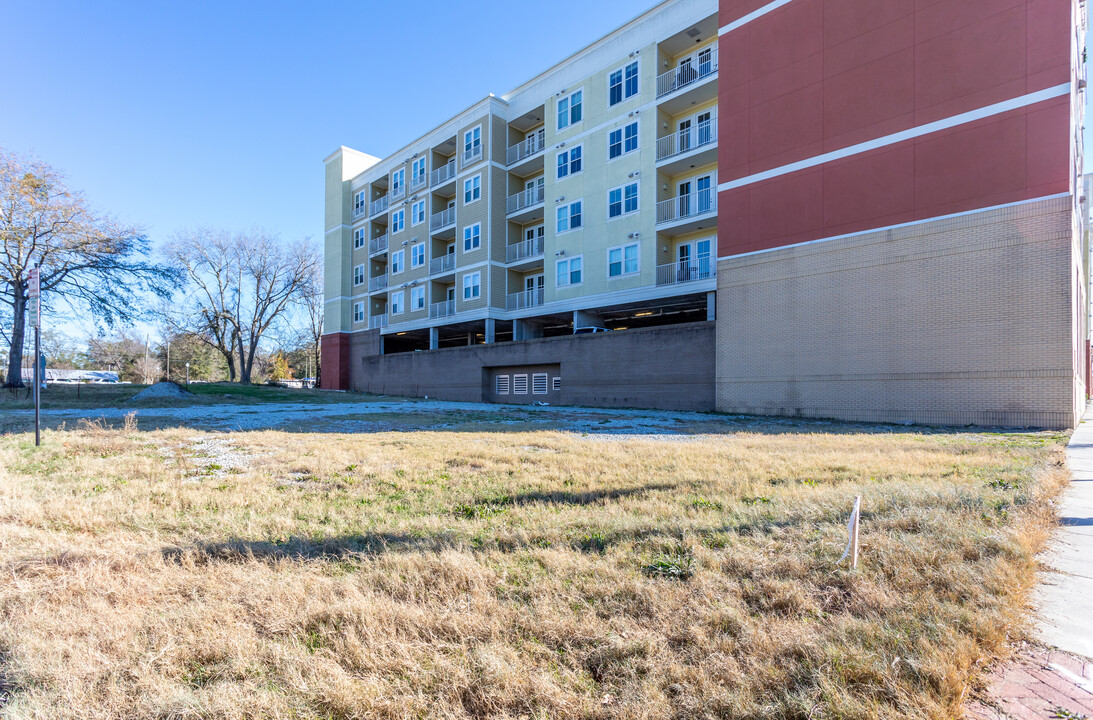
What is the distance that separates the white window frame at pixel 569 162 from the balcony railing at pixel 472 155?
6041 mm

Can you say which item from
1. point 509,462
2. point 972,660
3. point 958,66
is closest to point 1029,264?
point 958,66

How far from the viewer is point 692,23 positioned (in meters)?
26.0

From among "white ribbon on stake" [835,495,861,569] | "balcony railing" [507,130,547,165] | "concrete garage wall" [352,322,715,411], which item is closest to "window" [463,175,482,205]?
"balcony railing" [507,130,547,165]

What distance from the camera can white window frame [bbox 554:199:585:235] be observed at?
30.9 meters

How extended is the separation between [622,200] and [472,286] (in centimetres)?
1168

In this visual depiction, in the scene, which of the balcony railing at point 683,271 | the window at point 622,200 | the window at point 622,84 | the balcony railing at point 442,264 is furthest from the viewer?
the balcony railing at point 442,264

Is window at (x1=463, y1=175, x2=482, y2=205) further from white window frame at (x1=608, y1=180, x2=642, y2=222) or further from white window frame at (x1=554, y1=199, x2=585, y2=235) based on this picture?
white window frame at (x1=608, y1=180, x2=642, y2=222)

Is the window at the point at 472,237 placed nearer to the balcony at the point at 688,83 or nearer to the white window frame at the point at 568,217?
the white window frame at the point at 568,217

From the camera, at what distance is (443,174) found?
39.1m

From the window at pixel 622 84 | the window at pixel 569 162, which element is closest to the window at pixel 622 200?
the window at pixel 569 162

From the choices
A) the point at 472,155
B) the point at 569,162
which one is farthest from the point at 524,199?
the point at 472,155

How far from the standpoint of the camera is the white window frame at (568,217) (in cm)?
3089

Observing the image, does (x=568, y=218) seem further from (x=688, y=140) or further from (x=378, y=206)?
(x=378, y=206)

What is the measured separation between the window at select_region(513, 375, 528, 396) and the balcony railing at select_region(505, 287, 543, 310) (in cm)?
434
